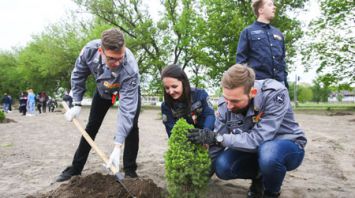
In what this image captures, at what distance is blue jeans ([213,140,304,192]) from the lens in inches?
120

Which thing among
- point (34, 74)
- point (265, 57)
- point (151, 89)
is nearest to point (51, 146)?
point (265, 57)

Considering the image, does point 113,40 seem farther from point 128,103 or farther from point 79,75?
point 79,75

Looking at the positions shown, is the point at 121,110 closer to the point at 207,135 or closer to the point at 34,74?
the point at 207,135

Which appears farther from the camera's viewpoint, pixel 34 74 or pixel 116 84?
pixel 34 74

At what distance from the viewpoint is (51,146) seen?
26.5 feet

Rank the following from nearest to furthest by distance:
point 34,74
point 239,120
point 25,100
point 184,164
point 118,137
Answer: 1. point 184,164
2. point 239,120
3. point 118,137
4. point 25,100
5. point 34,74

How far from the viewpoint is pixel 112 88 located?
3982 mm

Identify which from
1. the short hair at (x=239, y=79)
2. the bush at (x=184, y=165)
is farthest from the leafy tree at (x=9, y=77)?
the short hair at (x=239, y=79)

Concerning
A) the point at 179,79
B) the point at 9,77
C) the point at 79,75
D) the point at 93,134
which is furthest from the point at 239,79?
the point at 9,77

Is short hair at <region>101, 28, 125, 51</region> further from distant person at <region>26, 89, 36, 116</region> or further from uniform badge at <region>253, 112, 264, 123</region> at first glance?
distant person at <region>26, 89, 36, 116</region>

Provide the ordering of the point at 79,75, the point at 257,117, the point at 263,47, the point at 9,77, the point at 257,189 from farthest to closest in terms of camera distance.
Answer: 1. the point at 9,77
2. the point at 79,75
3. the point at 263,47
4. the point at 257,189
5. the point at 257,117

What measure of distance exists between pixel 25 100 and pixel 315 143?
20.6 metres

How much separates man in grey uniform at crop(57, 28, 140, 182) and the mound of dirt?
0.74ft

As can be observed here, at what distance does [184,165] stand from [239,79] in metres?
0.84
